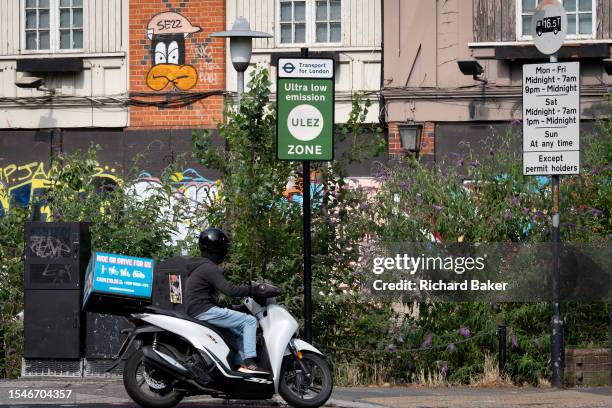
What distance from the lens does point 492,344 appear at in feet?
44.0

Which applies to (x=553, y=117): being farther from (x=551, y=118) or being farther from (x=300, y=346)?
(x=300, y=346)

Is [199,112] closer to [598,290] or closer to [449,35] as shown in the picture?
[449,35]

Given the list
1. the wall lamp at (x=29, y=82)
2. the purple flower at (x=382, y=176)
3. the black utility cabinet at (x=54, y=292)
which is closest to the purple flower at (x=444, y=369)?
the purple flower at (x=382, y=176)

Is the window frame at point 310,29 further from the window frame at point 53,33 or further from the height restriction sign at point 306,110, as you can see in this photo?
the height restriction sign at point 306,110

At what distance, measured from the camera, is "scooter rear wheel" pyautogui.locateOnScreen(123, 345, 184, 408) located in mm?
10398

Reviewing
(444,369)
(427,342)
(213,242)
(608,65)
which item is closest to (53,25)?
(608,65)

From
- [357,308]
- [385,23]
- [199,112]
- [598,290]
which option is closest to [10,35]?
[199,112]

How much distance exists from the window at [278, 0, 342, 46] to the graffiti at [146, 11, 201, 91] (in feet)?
5.29

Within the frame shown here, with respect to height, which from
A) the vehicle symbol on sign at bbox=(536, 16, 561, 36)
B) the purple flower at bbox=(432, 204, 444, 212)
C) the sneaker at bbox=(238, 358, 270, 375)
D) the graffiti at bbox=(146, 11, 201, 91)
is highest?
the graffiti at bbox=(146, 11, 201, 91)

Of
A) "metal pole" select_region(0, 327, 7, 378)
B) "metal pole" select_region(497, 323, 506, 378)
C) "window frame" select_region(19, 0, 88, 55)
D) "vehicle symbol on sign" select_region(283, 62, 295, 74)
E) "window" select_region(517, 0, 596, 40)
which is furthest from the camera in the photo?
"window frame" select_region(19, 0, 88, 55)

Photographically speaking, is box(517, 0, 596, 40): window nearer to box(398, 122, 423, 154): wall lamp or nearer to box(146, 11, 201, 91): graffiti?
box(398, 122, 423, 154): wall lamp

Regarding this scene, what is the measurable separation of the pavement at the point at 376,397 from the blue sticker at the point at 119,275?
98 centimetres

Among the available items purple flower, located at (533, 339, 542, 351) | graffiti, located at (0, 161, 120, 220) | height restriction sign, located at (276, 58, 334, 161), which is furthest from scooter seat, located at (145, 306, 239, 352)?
graffiti, located at (0, 161, 120, 220)

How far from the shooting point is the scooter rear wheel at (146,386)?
34.1 ft
